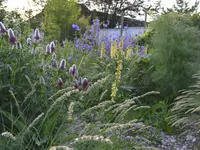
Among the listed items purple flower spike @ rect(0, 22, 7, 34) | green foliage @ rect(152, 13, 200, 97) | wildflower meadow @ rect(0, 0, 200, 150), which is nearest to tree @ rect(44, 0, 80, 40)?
wildflower meadow @ rect(0, 0, 200, 150)

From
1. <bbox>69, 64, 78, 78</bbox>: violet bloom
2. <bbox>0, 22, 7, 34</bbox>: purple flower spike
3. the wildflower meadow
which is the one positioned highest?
<bbox>0, 22, 7, 34</bbox>: purple flower spike

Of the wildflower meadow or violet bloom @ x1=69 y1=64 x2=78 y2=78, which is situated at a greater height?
violet bloom @ x1=69 y1=64 x2=78 y2=78

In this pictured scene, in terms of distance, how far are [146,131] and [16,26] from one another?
180 centimetres

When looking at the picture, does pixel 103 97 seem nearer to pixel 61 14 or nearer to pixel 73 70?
pixel 73 70

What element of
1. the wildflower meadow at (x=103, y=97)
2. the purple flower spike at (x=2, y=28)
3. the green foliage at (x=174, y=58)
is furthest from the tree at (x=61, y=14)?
the purple flower spike at (x=2, y=28)

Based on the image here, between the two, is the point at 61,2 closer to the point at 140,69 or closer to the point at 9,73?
the point at 140,69

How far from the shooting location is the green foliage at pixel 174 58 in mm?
3957

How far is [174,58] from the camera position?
4.04 m

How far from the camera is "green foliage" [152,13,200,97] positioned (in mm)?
3957

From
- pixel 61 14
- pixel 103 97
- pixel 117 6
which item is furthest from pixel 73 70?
pixel 117 6

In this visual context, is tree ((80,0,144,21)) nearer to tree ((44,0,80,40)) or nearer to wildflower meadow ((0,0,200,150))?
tree ((44,0,80,40))

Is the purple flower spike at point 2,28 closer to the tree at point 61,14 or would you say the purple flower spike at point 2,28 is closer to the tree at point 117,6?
the tree at point 61,14

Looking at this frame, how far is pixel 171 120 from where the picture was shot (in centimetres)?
343

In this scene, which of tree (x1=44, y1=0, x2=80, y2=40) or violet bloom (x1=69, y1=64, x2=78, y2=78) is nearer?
violet bloom (x1=69, y1=64, x2=78, y2=78)
